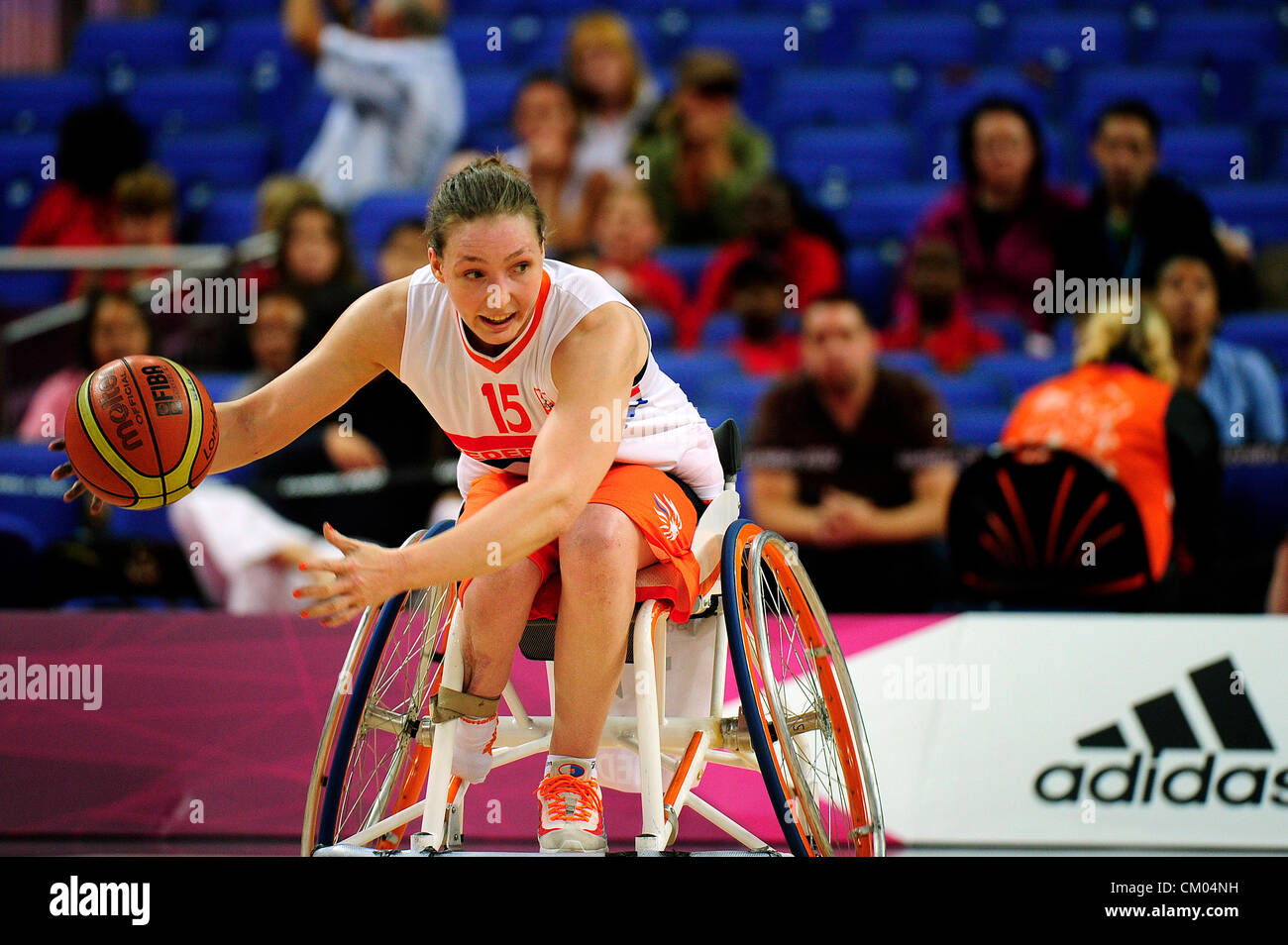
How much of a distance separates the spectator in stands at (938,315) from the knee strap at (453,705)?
306 centimetres

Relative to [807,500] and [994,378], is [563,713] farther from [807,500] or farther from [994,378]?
[994,378]

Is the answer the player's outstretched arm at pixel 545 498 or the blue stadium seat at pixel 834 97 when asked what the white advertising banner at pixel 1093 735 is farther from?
the blue stadium seat at pixel 834 97

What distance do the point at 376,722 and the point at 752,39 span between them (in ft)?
15.6

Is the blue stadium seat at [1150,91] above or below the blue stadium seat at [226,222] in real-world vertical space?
above

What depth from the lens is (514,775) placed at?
11.5 ft

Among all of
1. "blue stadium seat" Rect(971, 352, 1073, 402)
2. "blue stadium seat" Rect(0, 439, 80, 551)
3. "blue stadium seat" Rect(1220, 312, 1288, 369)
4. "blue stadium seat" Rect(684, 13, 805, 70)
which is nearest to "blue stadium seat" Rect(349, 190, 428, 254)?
"blue stadium seat" Rect(684, 13, 805, 70)

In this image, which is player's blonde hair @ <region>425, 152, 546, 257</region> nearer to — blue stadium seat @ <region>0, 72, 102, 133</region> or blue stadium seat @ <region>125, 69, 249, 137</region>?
blue stadium seat @ <region>125, 69, 249, 137</region>

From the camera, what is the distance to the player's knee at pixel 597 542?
2404 mm

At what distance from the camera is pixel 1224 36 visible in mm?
Answer: 6305

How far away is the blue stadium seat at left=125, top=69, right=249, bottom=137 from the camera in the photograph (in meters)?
6.89

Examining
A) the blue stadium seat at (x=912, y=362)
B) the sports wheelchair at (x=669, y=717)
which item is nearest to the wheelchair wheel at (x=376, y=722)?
the sports wheelchair at (x=669, y=717)

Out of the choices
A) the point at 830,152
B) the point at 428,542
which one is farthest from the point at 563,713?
the point at 830,152

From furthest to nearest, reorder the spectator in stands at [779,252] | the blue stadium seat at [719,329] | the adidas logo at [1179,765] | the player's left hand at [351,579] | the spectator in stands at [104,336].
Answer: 1. the blue stadium seat at [719,329]
2. the spectator in stands at [779,252]
3. the spectator in stands at [104,336]
4. the adidas logo at [1179,765]
5. the player's left hand at [351,579]
